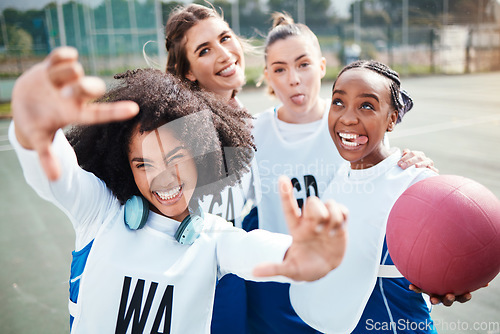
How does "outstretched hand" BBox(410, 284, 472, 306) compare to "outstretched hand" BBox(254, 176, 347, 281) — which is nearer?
"outstretched hand" BBox(254, 176, 347, 281)

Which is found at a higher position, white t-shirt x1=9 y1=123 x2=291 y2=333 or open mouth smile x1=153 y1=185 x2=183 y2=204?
open mouth smile x1=153 y1=185 x2=183 y2=204

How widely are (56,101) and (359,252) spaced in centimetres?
138

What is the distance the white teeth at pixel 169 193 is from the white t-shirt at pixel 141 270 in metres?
0.09

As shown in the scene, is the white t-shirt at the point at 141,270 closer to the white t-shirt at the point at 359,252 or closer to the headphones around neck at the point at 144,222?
the headphones around neck at the point at 144,222

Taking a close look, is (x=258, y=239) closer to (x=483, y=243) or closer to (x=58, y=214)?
(x=483, y=243)

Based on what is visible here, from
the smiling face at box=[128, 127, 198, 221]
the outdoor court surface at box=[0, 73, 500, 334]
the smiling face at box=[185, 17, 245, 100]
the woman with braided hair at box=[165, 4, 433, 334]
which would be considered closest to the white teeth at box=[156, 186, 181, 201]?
the smiling face at box=[128, 127, 198, 221]

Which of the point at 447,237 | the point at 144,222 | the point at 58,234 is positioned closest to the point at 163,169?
the point at 144,222

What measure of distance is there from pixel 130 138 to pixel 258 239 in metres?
0.62

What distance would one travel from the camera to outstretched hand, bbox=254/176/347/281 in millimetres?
1092

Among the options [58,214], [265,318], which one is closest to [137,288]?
[265,318]

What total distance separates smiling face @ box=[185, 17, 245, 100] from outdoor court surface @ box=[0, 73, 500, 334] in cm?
199

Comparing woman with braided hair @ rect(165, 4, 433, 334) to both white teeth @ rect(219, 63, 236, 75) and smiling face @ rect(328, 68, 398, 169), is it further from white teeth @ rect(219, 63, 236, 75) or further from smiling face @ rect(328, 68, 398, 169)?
smiling face @ rect(328, 68, 398, 169)

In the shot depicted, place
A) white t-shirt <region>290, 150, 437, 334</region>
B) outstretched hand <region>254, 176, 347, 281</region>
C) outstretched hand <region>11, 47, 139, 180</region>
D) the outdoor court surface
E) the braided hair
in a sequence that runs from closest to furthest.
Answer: outstretched hand <region>11, 47, 139, 180</region>
outstretched hand <region>254, 176, 347, 281</region>
white t-shirt <region>290, 150, 437, 334</region>
the braided hair
the outdoor court surface

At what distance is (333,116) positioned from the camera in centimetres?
196
